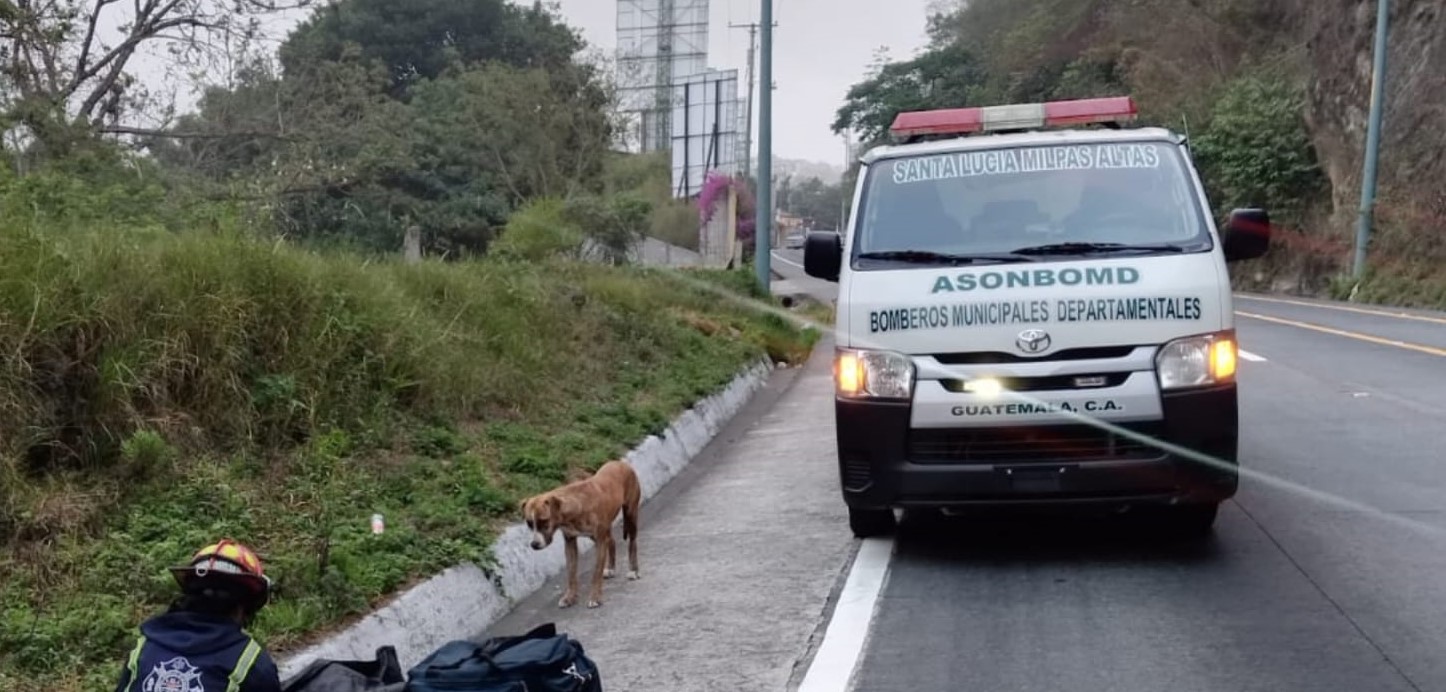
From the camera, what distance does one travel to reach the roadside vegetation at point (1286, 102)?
3023 centimetres

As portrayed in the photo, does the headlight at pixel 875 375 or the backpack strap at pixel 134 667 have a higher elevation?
the headlight at pixel 875 375

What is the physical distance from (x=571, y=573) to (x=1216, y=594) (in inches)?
116

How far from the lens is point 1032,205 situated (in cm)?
668

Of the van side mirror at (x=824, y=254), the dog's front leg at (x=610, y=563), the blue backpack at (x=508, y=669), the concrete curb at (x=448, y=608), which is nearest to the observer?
the blue backpack at (x=508, y=669)

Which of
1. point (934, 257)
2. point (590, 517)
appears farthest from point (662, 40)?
point (590, 517)

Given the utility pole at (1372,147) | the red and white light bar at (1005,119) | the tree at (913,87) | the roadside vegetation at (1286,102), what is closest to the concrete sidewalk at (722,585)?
the red and white light bar at (1005,119)

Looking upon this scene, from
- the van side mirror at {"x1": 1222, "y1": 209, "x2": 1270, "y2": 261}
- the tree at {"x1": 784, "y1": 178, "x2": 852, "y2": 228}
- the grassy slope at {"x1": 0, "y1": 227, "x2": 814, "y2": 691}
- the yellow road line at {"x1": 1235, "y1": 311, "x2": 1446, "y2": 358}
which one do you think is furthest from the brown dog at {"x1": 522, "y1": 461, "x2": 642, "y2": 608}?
the tree at {"x1": 784, "y1": 178, "x2": 852, "y2": 228}

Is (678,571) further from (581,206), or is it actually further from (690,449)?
(581,206)

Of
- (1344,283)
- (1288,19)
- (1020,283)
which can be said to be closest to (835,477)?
Answer: (1020,283)

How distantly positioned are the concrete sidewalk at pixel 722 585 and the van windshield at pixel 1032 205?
169 cm

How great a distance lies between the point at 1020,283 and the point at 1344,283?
28.9 metres

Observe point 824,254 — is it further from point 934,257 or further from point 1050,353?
point 1050,353

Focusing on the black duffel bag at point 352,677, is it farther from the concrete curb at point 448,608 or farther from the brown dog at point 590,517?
the brown dog at point 590,517

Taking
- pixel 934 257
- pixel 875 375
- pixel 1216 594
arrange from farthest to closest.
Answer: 1. pixel 934 257
2. pixel 875 375
3. pixel 1216 594
